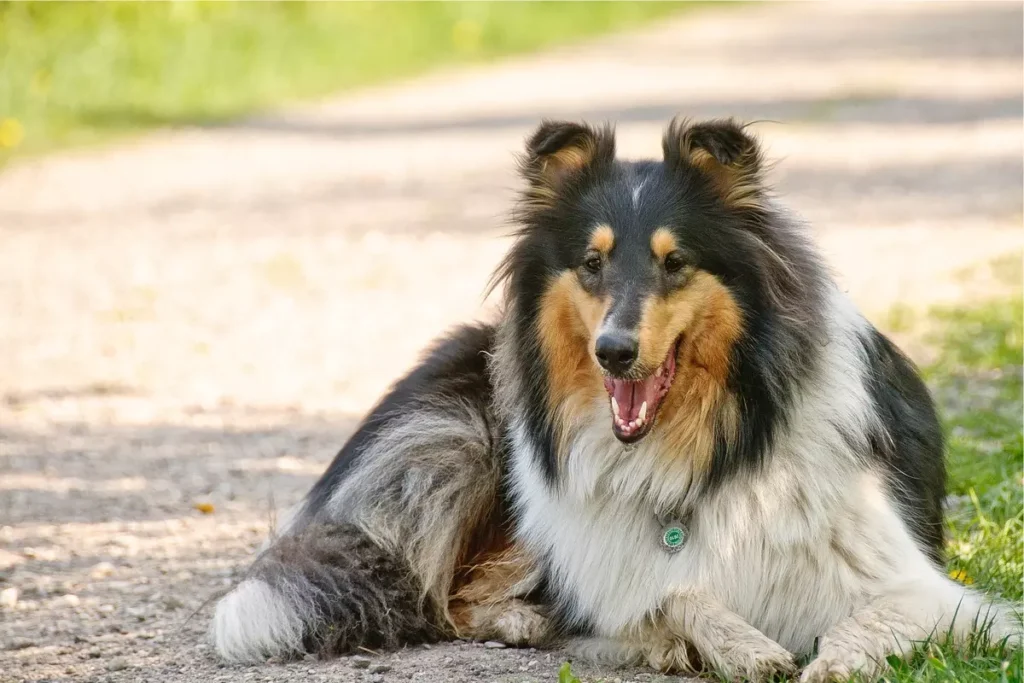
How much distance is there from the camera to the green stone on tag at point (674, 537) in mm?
4301

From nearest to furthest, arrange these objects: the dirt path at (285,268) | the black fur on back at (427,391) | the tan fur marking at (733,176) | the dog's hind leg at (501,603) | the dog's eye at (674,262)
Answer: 1. the dog's eye at (674,262)
2. the tan fur marking at (733,176)
3. the dog's hind leg at (501,603)
4. the black fur on back at (427,391)
5. the dirt path at (285,268)

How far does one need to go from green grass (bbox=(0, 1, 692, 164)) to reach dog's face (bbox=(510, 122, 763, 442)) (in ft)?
34.5

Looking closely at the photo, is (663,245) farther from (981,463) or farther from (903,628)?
(981,463)

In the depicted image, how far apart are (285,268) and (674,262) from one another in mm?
6750

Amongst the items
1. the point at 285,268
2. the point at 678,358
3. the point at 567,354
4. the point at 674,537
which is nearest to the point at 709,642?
the point at 674,537

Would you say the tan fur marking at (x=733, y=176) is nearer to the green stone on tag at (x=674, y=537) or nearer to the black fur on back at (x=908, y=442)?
the black fur on back at (x=908, y=442)

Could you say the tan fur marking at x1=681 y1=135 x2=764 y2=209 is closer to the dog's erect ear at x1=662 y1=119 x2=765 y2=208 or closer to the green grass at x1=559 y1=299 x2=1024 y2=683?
the dog's erect ear at x1=662 y1=119 x2=765 y2=208

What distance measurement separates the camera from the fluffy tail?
4.52m

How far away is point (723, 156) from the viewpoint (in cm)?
414

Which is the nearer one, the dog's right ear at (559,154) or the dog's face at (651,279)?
the dog's face at (651,279)

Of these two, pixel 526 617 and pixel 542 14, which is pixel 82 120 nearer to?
pixel 542 14

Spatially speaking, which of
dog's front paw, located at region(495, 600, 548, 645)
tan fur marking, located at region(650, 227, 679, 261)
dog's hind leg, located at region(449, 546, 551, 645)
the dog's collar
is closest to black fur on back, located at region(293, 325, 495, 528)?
dog's hind leg, located at region(449, 546, 551, 645)

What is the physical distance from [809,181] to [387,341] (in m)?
5.02

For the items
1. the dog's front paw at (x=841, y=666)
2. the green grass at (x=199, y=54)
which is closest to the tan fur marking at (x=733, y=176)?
the dog's front paw at (x=841, y=666)
